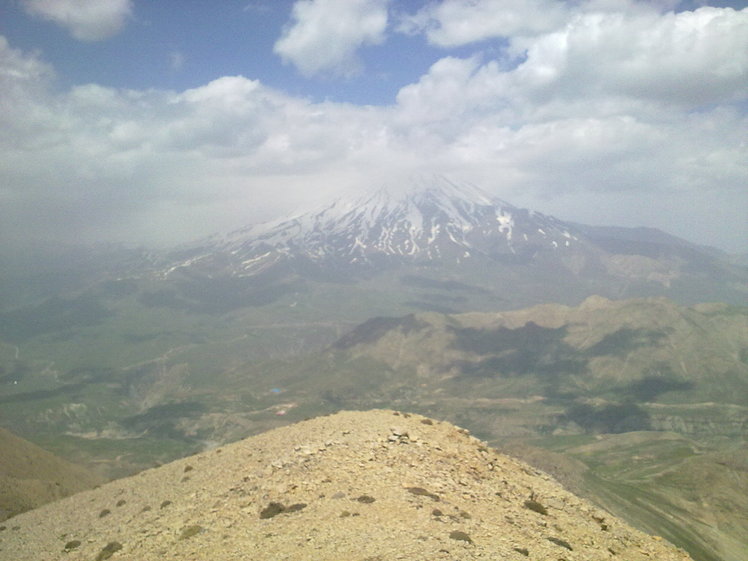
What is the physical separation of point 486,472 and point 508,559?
1272cm

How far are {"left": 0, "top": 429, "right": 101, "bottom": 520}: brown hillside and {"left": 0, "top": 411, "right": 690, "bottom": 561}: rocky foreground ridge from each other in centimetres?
3063

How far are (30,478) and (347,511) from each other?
3862 inches

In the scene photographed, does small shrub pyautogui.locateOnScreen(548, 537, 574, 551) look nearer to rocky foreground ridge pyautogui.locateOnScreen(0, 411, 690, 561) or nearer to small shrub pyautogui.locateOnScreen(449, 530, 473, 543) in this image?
rocky foreground ridge pyautogui.locateOnScreen(0, 411, 690, 561)

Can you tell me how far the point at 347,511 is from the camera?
81.8ft

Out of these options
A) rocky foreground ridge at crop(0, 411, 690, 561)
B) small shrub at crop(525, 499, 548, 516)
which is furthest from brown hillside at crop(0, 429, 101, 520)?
small shrub at crop(525, 499, 548, 516)

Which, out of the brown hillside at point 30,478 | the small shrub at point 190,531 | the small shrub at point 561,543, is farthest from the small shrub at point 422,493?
the brown hillside at point 30,478

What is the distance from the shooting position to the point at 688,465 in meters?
155

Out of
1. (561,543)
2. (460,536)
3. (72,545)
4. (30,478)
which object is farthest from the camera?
(30,478)

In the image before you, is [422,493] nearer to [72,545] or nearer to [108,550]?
[108,550]

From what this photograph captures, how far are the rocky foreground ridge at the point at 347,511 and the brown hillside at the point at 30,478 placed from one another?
3063 centimetres

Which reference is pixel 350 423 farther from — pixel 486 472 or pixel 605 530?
pixel 605 530

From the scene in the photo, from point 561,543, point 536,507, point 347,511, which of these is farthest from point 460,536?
point 536,507

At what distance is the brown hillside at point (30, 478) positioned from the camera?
6444cm

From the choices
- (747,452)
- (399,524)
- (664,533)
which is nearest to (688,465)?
(747,452)
